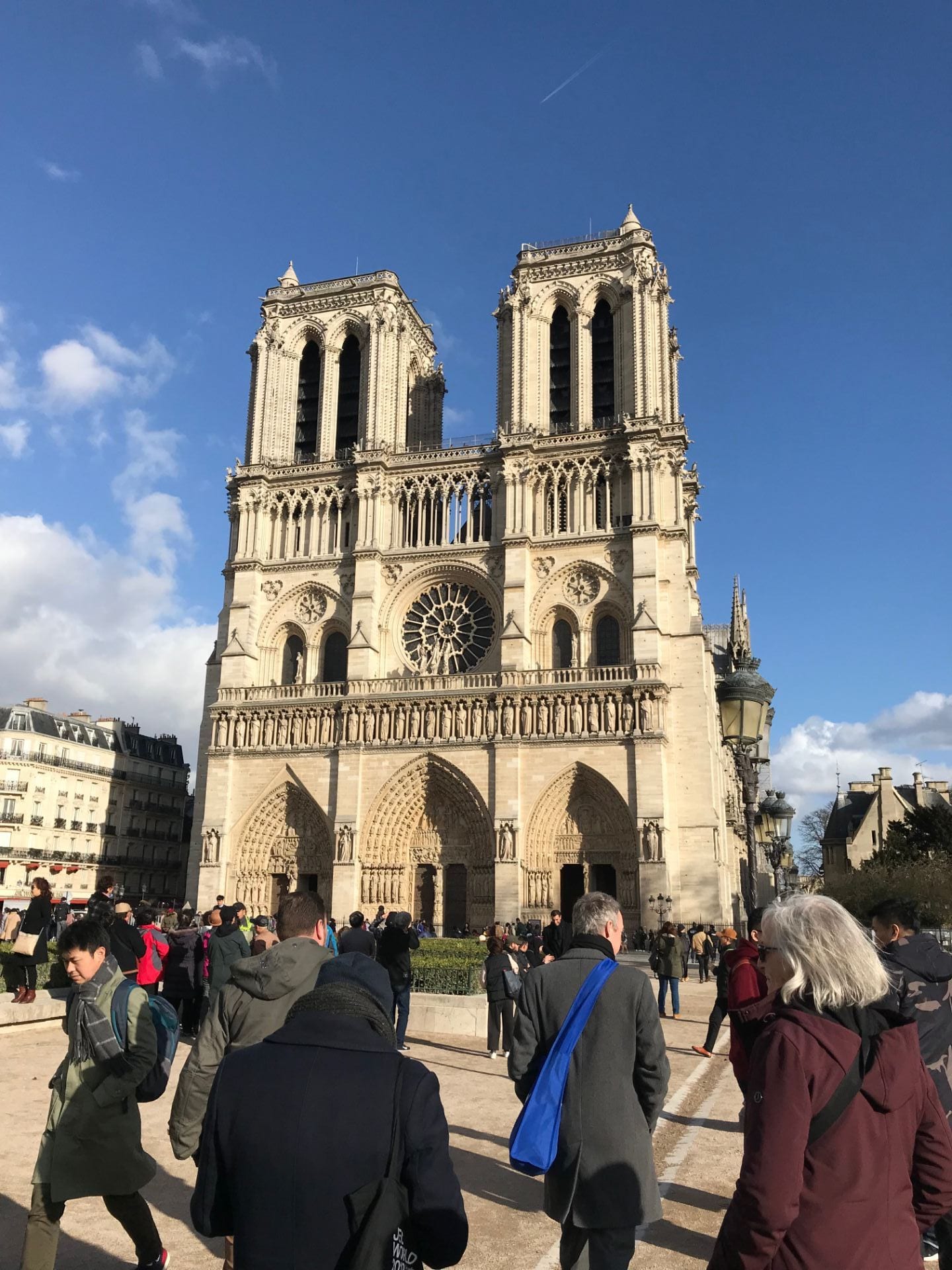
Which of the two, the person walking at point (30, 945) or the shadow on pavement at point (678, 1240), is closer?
the shadow on pavement at point (678, 1240)

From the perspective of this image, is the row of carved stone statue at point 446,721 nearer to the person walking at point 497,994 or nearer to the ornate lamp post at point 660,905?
the ornate lamp post at point 660,905

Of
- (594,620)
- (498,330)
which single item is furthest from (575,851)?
(498,330)

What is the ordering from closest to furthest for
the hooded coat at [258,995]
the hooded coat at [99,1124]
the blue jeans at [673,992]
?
the hooded coat at [99,1124] < the hooded coat at [258,995] < the blue jeans at [673,992]

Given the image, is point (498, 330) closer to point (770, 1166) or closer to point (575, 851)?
point (575, 851)

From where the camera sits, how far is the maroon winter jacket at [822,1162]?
2.27m

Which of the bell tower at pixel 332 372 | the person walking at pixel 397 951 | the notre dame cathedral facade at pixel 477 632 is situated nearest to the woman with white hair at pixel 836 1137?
the person walking at pixel 397 951

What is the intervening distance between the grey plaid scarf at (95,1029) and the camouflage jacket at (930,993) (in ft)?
11.0

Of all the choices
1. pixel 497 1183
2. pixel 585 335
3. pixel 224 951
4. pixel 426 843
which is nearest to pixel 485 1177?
pixel 497 1183

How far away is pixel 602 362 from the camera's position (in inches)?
1346

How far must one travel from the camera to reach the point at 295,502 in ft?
115

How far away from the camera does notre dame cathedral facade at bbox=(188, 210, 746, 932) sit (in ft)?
95.9

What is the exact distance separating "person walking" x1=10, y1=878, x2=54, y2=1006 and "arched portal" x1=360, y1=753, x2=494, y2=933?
18.7 metres

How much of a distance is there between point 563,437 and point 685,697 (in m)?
9.23

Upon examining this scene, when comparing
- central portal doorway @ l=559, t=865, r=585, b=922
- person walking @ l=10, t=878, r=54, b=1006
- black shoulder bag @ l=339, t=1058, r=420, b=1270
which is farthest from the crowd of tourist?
central portal doorway @ l=559, t=865, r=585, b=922
